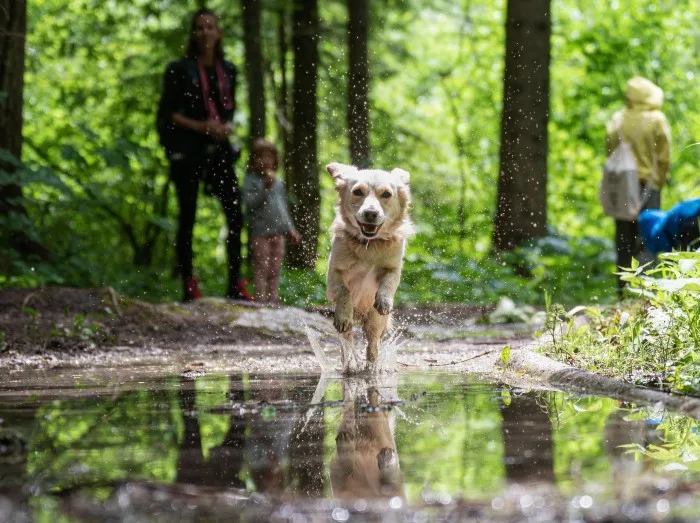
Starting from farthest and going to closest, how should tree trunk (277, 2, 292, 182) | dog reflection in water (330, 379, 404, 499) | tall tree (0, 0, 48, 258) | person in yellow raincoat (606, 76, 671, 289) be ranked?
tree trunk (277, 2, 292, 182), person in yellow raincoat (606, 76, 671, 289), tall tree (0, 0, 48, 258), dog reflection in water (330, 379, 404, 499)

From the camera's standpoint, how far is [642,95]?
13055mm

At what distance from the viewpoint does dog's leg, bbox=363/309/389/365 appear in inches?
304

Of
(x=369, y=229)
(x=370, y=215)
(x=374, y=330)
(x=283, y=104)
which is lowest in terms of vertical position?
(x=374, y=330)

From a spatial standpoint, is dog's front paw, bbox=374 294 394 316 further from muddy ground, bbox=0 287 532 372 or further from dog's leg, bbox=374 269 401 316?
muddy ground, bbox=0 287 532 372

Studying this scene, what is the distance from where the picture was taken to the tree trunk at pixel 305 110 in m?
18.1

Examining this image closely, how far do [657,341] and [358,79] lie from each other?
1134cm

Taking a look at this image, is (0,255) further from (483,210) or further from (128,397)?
(483,210)

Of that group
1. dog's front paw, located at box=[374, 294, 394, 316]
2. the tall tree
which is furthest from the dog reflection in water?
the tall tree

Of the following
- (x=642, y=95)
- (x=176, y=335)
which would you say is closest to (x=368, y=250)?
(x=176, y=335)

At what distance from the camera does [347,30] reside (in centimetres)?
1747

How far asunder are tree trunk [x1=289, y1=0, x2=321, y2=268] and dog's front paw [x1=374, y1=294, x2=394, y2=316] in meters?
10.5

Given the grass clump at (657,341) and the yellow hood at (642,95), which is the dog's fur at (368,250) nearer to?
the grass clump at (657,341)

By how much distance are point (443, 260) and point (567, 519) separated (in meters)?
14.1

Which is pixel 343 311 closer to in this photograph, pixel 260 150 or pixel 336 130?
pixel 260 150
